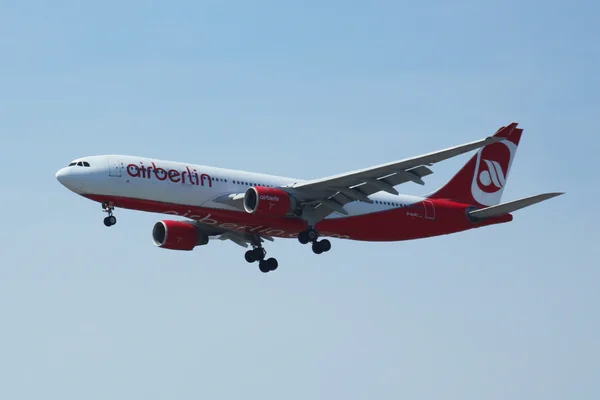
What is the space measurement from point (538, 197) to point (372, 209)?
9046mm

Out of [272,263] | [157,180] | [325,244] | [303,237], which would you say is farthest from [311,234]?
[157,180]

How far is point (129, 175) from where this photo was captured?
5134 cm

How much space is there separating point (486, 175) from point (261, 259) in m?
13.7

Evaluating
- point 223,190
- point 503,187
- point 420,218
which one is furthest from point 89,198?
point 503,187

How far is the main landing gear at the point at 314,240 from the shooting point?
5512cm

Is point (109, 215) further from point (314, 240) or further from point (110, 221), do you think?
point (314, 240)

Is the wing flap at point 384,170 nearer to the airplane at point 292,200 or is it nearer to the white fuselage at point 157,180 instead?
the airplane at point 292,200

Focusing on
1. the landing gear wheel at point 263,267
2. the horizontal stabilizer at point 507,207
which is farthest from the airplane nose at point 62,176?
the horizontal stabilizer at point 507,207

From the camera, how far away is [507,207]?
5631 centimetres

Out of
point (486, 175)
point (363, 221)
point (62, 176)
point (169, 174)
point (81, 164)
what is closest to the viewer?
point (62, 176)

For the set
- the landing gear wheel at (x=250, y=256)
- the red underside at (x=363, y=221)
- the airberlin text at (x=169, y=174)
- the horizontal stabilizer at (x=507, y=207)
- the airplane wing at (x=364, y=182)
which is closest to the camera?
the airplane wing at (x=364, y=182)

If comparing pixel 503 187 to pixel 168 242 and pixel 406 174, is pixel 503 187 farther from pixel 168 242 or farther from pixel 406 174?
pixel 168 242

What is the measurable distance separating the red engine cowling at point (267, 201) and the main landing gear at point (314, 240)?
7.19 feet

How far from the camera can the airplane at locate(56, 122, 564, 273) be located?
51.2 meters
